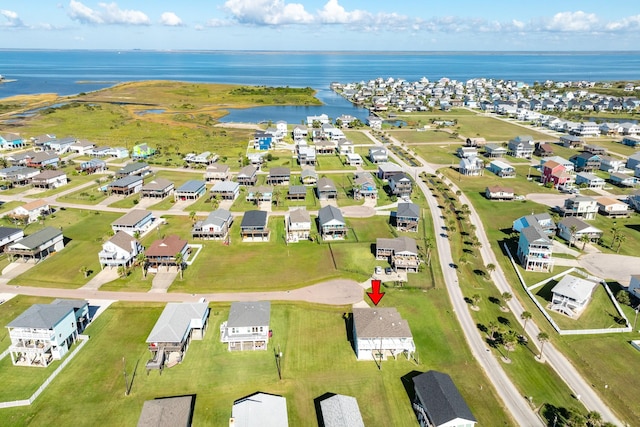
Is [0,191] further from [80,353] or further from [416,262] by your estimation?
[416,262]

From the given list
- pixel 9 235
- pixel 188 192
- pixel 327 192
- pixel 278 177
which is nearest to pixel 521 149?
pixel 327 192

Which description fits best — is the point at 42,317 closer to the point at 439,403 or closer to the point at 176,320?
the point at 176,320

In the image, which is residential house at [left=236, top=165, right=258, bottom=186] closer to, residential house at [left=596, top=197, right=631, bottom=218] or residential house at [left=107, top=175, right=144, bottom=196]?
residential house at [left=107, top=175, right=144, bottom=196]

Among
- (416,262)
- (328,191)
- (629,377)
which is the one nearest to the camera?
(629,377)

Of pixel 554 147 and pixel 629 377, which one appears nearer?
pixel 629 377

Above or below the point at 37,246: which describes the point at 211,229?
below

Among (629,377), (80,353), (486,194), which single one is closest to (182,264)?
(80,353)

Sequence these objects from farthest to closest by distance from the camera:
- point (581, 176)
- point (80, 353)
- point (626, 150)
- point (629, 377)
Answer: point (626, 150) < point (581, 176) < point (80, 353) < point (629, 377)
